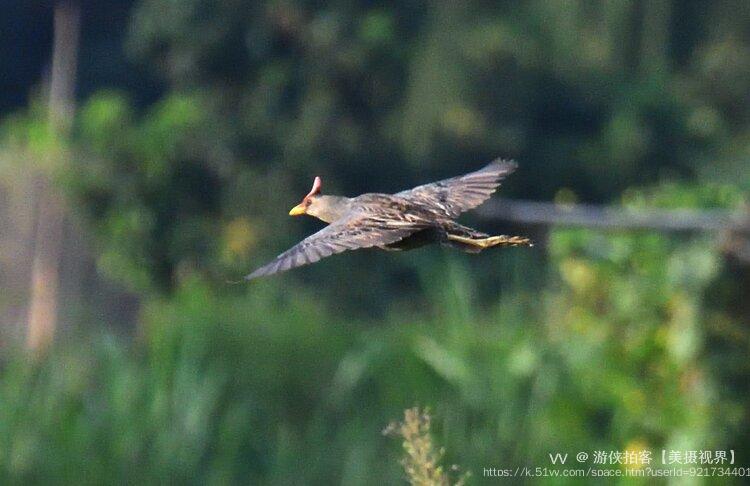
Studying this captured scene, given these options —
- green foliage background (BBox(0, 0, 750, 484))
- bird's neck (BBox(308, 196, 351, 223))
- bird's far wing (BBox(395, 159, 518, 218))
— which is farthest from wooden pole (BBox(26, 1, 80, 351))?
bird's neck (BBox(308, 196, 351, 223))

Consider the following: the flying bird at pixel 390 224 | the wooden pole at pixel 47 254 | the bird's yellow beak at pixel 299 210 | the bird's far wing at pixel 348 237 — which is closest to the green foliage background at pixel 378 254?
Answer: the wooden pole at pixel 47 254

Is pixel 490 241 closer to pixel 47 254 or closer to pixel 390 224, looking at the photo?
pixel 390 224

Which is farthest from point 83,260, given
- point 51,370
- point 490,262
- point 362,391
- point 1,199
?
point 362,391

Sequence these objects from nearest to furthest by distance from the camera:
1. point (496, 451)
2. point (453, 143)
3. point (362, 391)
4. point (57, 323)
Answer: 1. point (496, 451)
2. point (362, 391)
3. point (57, 323)
4. point (453, 143)

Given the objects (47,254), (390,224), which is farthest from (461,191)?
(47,254)

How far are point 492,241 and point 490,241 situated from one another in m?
0.02

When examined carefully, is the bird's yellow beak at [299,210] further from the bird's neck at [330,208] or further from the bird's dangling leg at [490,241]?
the bird's dangling leg at [490,241]

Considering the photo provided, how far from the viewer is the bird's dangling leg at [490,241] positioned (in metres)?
2.88

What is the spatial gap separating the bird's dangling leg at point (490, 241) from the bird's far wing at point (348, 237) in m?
0.08

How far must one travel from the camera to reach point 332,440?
6.50 metres

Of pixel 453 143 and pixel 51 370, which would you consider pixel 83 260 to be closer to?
pixel 453 143

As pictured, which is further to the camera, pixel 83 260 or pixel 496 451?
pixel 83 260

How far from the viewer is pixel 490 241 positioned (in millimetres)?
2963

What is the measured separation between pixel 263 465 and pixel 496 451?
817 millimetres
